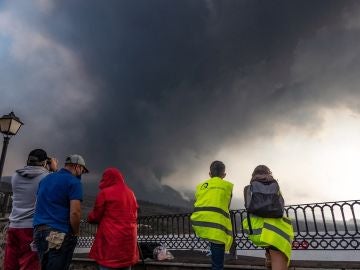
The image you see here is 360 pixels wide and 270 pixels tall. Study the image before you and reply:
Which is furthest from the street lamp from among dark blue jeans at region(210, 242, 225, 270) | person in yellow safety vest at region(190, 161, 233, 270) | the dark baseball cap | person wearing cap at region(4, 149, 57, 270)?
dark blue jeans at region(210, 242, 225, 270)

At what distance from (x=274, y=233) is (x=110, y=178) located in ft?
8.85

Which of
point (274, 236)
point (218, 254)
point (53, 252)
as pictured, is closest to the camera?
point (53, 252)

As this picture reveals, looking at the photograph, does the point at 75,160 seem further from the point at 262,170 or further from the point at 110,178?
the point at 262,170

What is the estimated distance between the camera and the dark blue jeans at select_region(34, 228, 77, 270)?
12.9 ft

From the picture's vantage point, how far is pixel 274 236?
13.8 ft

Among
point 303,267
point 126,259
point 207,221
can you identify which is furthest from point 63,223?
point 303,267

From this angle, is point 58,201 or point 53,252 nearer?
point 53,252

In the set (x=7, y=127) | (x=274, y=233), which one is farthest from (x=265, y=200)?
(x=7, y=127)

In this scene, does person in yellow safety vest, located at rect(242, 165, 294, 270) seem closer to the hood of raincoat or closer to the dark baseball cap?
the hood of raincoat

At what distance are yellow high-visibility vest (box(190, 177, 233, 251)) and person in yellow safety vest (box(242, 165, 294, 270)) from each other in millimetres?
584

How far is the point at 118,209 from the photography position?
175 inches

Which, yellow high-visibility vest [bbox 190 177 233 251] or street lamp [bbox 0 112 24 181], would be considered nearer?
yellow high-visibility vest [bbox 190 177 233 251]

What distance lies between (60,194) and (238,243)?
5766mm

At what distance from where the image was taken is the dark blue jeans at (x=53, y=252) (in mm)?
3934
